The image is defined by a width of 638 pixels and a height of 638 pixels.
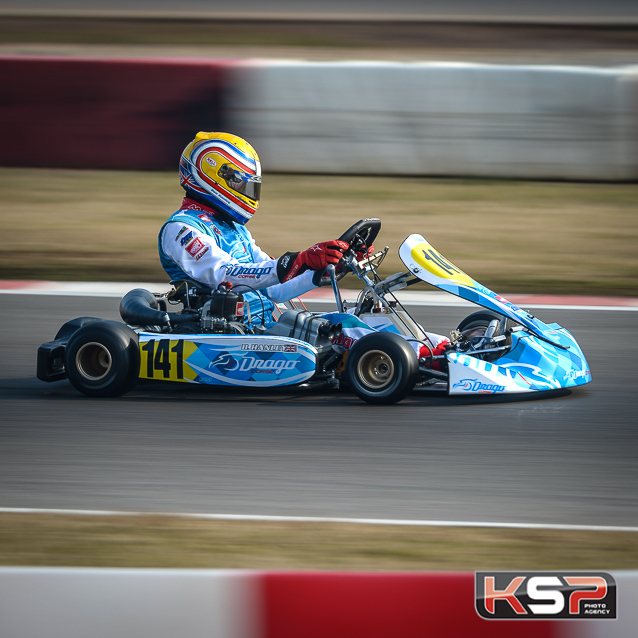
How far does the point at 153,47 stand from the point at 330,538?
47.3 ft

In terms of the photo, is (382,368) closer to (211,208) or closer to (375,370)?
(375,370)

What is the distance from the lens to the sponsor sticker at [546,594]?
9.21ft

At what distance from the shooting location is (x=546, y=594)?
112 inches

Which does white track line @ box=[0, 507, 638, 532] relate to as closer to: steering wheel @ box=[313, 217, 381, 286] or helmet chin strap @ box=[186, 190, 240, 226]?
steering wheel @ box=[313, 217, 381, 286]

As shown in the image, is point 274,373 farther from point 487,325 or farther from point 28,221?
point 28,221

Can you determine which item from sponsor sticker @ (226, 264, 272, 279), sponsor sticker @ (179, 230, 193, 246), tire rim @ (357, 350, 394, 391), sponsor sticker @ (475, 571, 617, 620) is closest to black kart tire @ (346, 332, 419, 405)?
tire rim @ (357, 350, 394, 391)

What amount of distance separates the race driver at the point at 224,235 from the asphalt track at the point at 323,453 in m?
0.65

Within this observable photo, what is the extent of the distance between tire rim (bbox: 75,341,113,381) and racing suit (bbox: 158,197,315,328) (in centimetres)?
57

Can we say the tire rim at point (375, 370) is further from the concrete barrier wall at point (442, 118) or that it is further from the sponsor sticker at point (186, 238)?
the concrete barrier wall at point (442, 118)

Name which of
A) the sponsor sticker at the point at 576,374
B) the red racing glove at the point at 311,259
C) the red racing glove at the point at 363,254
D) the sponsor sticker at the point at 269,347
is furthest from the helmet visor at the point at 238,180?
the sponsor sticker at the point at 576,374

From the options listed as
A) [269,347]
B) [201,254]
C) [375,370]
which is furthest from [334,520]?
[201,254]

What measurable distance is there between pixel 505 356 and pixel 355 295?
3.32 meters

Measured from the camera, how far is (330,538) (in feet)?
13.2

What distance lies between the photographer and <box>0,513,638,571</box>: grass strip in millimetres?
3795
